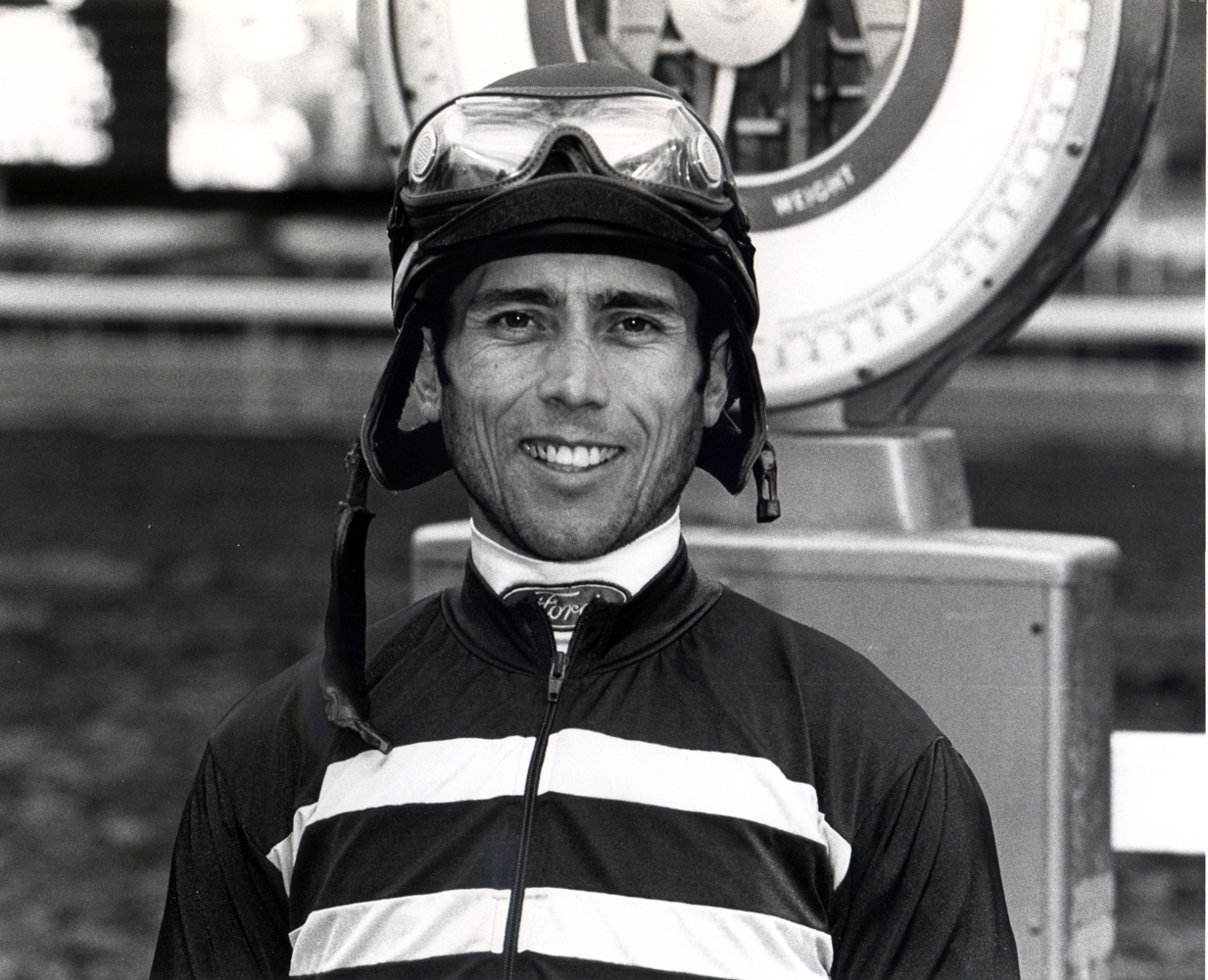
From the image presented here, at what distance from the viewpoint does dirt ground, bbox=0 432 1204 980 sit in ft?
7.13

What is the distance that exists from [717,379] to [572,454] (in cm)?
16

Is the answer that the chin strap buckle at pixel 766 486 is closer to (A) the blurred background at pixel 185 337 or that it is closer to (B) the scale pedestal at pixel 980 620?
(B) the scale pedestal at pixel 980 620

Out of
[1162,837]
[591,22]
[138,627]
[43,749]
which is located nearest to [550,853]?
[1162,837]

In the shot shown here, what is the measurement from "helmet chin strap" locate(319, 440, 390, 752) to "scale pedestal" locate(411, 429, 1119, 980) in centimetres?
16

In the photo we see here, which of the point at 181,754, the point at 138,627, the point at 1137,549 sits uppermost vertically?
the point at 138,627

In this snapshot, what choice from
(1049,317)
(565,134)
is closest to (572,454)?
(565,134)

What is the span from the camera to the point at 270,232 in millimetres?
2080

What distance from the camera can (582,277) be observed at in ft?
5.24

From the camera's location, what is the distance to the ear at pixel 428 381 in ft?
5.55

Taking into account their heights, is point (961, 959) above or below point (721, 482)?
below

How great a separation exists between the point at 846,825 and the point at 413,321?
0.58m

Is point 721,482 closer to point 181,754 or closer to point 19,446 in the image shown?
point 19,446

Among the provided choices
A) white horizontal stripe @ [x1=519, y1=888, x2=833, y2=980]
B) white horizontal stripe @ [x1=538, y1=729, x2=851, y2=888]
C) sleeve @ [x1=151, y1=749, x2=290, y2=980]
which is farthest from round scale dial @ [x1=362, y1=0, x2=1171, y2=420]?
sleeve @ [x1=151, y1=749, x2=290, y2=980]

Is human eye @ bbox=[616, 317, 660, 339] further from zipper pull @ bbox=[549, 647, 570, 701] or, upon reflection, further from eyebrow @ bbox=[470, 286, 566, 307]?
zipper pull @ bbox=[549, 647, 570, 701]
